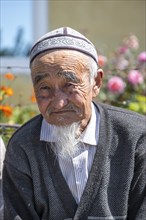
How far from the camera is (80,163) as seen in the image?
2793 millimetres

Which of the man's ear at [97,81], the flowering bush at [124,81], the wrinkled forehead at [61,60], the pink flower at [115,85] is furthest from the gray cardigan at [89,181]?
the pink flower at [115,85]

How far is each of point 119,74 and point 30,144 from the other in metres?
2.48

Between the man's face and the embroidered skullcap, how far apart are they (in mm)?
26

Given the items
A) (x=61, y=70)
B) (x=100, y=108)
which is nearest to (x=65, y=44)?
(x=61, y=70)

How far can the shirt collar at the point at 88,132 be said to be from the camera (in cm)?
278

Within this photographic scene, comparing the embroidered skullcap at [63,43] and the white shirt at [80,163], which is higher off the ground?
the embroidered skullcap at [63,43]

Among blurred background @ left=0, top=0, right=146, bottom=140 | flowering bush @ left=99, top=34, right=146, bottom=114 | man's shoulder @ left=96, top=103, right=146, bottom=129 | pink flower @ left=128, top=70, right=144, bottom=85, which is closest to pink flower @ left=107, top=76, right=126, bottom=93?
flowering bush @ left=99, top=34, right=146, bottom=114

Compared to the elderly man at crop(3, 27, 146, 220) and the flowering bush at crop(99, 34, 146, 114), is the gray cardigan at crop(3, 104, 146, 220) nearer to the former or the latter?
the elderly man at crop(3, 27, 146, 220)

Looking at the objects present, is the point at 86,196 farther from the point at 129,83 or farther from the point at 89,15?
the point at 89,15

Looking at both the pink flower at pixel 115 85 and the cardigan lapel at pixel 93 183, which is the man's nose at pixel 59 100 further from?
the pink flower at pixel 115 85

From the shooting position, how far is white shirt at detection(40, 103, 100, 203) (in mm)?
2775

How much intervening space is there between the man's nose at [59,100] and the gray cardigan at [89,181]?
0.30m

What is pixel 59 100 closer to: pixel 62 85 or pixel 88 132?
pixel 62 85

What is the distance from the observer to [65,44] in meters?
2.59
